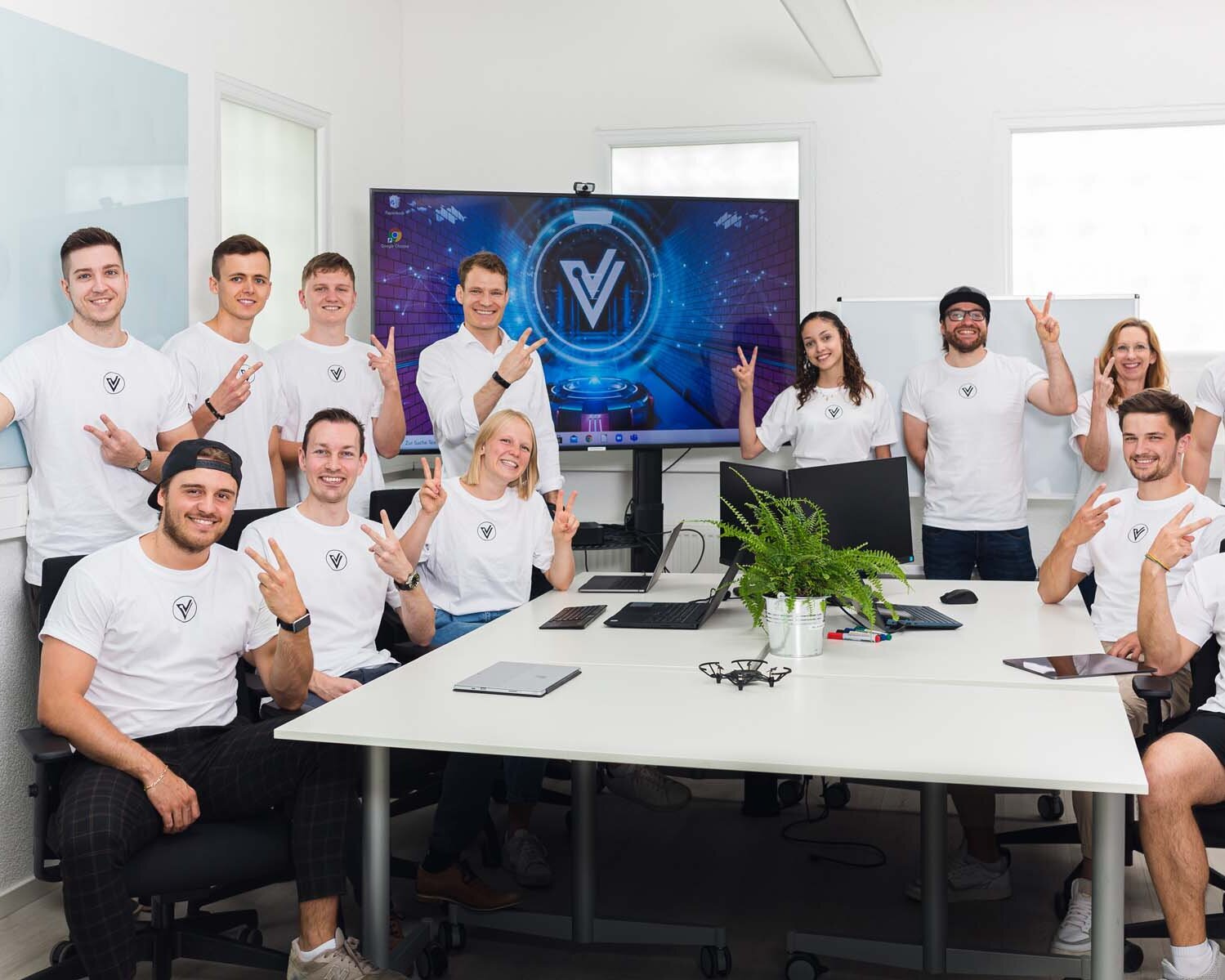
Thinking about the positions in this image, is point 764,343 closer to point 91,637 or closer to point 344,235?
point 344,235

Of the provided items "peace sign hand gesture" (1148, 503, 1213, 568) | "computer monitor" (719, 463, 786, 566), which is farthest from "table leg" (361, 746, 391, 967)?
"peace sign hand gesture" (1148, 503, 1213, 568)

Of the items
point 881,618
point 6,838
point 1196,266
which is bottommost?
point 6,838

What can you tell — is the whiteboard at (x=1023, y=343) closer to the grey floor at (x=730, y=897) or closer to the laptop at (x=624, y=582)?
the grey floor at (x=730, y=897)

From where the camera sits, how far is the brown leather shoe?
303 cm

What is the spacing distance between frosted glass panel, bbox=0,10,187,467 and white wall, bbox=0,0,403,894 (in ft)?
0.14

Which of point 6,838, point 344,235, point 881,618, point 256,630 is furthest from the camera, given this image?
point 344,235

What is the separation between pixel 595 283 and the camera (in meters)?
5.21

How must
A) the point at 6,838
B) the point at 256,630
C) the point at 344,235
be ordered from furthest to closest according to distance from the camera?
the point at 344,235, the point at 6,838, the point at 256,630

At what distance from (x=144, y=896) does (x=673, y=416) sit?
11.0ft

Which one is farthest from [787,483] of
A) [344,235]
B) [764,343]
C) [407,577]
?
[344,235]

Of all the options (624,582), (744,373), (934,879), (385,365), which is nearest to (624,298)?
(744,373)

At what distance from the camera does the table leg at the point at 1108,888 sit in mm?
1970

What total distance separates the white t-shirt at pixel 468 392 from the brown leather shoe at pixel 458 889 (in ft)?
5.32

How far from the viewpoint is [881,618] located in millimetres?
3078
